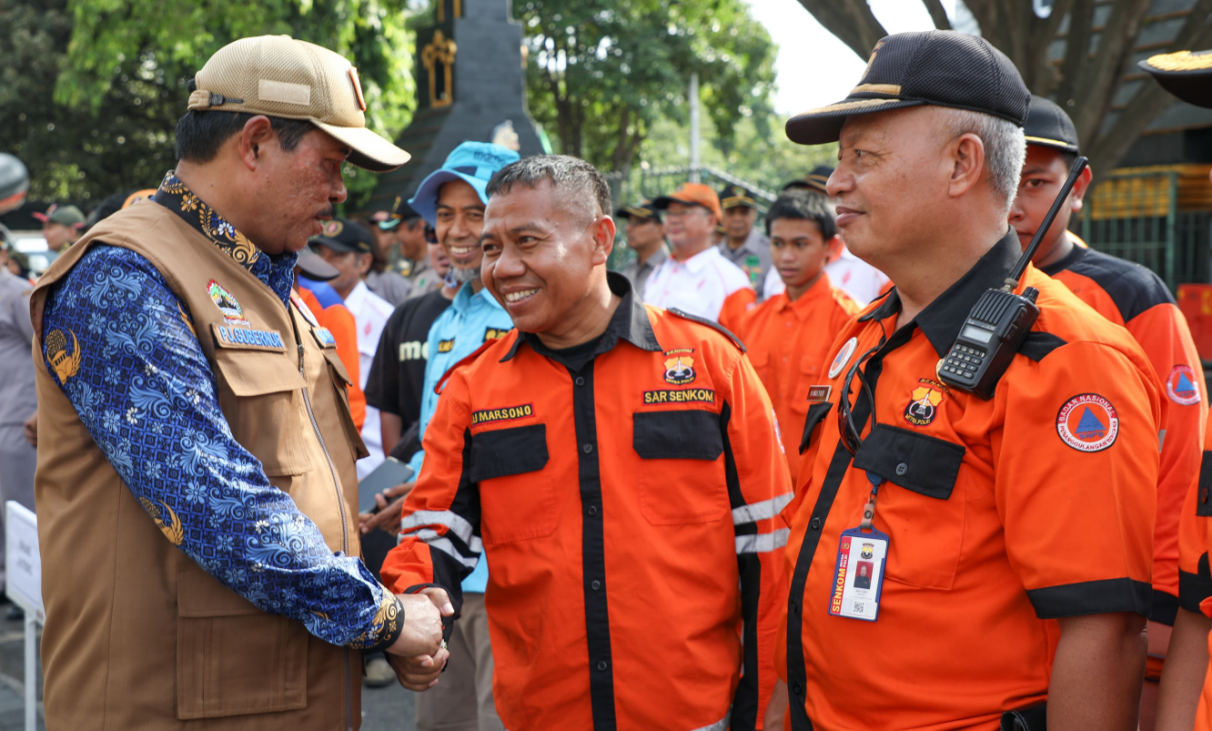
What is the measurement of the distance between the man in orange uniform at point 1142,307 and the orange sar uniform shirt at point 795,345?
7.71ft

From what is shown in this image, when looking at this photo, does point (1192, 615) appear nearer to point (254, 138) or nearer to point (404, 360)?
point (254, 138)

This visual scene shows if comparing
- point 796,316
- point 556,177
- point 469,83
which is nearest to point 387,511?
point 556,177

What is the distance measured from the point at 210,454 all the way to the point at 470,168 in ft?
6.82

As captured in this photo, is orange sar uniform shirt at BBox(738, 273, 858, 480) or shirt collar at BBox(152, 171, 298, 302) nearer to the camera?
shirt collar at BBox(152, 171, 298, 302)

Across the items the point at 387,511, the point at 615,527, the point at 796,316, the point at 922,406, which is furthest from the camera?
the point at 796,316

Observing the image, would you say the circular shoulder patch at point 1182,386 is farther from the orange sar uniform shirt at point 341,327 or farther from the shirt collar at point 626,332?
the orange sar uniform shirt at point 341,327

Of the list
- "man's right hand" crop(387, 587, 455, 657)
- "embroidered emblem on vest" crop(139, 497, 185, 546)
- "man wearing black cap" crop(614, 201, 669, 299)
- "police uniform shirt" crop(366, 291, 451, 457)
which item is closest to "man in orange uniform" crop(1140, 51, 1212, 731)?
"man's right hand" crop(387, 587, 455, 657)

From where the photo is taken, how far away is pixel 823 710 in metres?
2.14

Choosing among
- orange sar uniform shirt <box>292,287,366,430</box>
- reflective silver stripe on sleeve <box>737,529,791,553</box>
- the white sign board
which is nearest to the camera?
reflective silver stripe on sleeve <box>737,529,791,553</box>

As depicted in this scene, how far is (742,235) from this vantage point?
10789mm

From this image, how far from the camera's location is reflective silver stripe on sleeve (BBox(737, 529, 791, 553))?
2754 millimetres

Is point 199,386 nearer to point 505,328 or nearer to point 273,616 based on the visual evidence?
point 273,616

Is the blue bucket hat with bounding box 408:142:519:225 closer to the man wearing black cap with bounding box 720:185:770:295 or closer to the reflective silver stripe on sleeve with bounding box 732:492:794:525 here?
the reflective silver stripe on sleeve with bounding box 732:492:794:525

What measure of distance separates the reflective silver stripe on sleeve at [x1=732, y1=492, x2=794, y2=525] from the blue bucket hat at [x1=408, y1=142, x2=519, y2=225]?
1.70m
